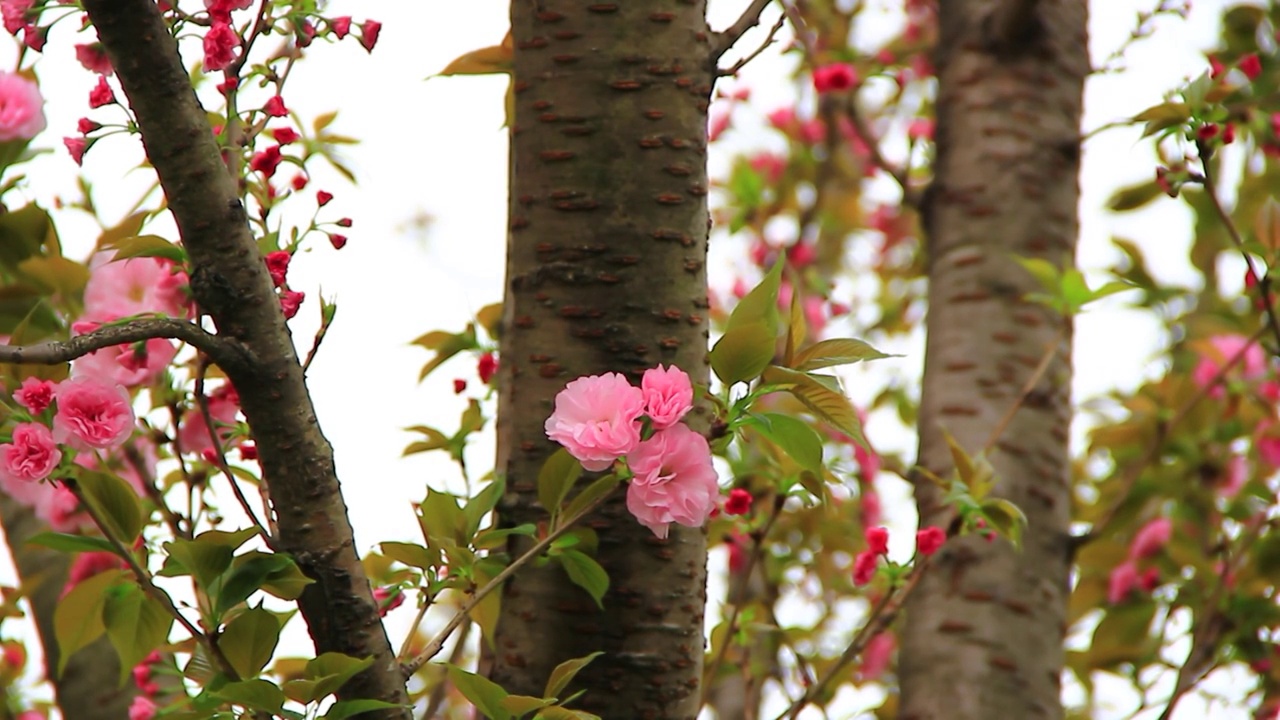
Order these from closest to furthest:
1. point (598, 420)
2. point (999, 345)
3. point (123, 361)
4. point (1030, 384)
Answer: point (598, 420) → point (123, 361) → point (1030, 384) → point (999, 345)

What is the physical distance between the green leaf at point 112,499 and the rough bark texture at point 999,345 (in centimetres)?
88

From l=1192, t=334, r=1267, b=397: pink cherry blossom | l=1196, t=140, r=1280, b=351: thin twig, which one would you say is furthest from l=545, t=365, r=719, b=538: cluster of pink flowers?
l=1192, t=334, r=1267, b=397: pink cherry blossom

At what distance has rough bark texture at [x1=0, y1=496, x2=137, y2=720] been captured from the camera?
1269mm

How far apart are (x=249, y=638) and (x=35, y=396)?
21 cm

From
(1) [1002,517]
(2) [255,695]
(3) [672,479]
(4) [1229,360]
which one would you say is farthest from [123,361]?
(4) [1229,360]

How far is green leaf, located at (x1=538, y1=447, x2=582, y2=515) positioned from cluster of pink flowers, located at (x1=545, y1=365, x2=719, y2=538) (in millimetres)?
62

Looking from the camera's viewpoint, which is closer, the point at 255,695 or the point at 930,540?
the point at 255,695

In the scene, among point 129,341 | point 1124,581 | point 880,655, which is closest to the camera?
point 129,341

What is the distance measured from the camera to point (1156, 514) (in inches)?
74.0

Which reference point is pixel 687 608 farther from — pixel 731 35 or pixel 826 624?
pixel 826 624

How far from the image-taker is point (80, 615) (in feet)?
2.88

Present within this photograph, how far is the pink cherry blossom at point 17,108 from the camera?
1018 millimetres

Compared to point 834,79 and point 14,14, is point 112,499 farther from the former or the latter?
point 834,79

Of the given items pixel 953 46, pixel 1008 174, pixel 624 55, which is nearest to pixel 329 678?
pixel 624 55
